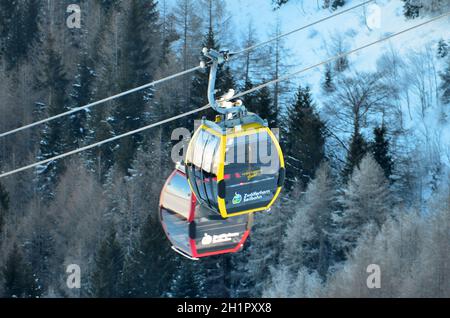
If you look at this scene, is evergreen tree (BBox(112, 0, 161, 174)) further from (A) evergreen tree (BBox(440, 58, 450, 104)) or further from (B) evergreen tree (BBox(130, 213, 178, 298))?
(A) evergreen tree (BBox(440, 58, 450, 104))

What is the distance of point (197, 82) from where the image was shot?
241ft

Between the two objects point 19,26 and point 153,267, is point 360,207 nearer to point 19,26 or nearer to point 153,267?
point 153,267

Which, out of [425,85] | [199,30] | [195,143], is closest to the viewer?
[195,143]

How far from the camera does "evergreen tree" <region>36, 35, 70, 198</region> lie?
7456cm

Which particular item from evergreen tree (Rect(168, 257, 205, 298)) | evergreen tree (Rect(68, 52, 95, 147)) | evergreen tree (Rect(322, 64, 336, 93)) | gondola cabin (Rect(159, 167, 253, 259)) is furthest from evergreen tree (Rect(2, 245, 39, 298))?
gondola cabin (Rect(159, 167, 253, 259))

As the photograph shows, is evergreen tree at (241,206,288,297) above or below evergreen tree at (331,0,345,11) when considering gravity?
below

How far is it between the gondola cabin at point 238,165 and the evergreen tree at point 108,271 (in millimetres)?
31624

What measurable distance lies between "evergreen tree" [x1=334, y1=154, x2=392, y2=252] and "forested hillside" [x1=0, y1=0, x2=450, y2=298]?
0.25 ft

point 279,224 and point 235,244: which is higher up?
point 279,224

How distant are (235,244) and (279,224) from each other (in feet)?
87.4

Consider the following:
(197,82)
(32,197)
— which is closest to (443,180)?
(197,82)

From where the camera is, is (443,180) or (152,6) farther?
(152,6)

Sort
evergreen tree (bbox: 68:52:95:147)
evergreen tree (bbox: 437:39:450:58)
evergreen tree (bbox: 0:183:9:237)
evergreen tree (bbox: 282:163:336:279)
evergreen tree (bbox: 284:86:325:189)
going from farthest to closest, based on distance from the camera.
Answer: evergreen tree (bbox: 68:52:95:147)
evergreen tree (bbox: 437:39:450:58)
evergreen tree (bbox: 0:183:9:237)
evergreen tree (bbox: 284:86:325:189)
evergreen tree (bbox: 282:163:336:279)

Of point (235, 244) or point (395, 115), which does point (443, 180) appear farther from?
point (235, 244)
